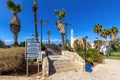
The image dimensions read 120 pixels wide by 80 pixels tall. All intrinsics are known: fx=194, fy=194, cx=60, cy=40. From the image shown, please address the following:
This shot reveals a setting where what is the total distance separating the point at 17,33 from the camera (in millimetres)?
25609

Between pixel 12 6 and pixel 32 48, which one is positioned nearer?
pixel 32 48

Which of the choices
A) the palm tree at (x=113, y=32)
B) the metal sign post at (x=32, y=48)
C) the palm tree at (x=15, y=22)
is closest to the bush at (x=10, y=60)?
the metal sign post at (x=32, y=48)

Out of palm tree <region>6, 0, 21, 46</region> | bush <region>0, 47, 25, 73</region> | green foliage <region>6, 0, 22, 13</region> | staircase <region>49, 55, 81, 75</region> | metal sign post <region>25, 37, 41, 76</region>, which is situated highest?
green foliage <region>6, 0, 22, 13</region>

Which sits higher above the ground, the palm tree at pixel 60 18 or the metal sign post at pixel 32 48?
the palm tree at pixel 60 18

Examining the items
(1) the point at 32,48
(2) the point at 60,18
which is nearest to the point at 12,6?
(2) the point at 60,18

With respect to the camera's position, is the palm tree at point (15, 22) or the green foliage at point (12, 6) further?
the palm tree at point (15, 22)

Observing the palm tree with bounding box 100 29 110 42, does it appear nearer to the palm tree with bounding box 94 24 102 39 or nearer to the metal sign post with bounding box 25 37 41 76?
the palm tree with bounding box 94 24 102 39

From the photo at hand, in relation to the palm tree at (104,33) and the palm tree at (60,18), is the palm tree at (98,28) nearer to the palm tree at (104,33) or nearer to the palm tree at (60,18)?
the palm tree at (104,33)

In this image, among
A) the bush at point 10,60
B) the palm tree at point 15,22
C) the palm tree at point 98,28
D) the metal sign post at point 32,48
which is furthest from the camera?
the palm tree at point 98,28

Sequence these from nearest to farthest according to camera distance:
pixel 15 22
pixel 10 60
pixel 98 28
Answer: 1. pixel 10 60
2. pixel 15 22
3. pixel 98 28

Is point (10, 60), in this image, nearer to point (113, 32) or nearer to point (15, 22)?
point (15, 22)

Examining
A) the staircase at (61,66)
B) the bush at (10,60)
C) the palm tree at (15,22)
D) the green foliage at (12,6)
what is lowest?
the staircase at (61,66)

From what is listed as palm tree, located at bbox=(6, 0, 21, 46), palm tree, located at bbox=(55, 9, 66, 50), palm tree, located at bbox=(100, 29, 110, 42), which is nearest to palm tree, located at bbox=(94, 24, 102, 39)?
palm tree, located at bbox=(100, 29, 110, 42)

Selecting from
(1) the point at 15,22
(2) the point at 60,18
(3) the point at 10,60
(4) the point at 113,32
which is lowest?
(3) the point at 10,60
